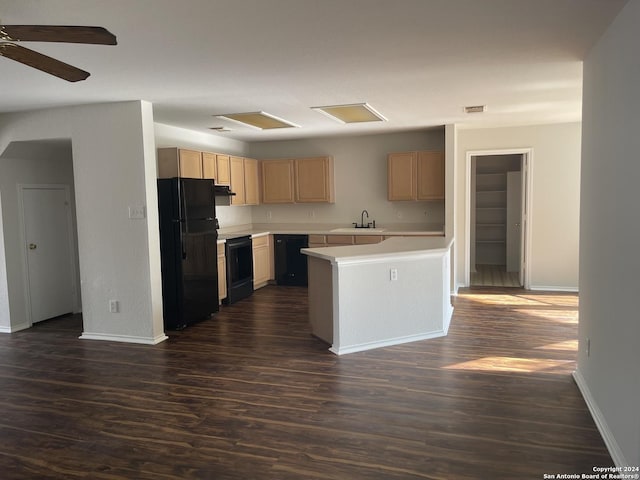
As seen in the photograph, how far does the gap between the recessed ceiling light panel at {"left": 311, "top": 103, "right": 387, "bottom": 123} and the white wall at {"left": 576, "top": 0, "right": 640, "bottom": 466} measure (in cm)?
232

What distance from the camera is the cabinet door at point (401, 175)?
23.1ft

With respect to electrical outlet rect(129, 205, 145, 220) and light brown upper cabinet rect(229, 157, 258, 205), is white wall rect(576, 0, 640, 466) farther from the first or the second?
light brown upper cabinet rect(229, 157, 258, 205)

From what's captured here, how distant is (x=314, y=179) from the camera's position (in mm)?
7605

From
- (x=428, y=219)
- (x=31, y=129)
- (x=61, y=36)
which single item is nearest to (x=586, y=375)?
(x=61, y=36)

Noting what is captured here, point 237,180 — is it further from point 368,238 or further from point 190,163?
point 368,238

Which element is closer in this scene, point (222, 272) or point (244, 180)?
point (222, 272)

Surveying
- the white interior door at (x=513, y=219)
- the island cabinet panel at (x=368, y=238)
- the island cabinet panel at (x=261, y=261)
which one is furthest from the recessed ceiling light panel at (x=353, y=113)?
the white interior door at (x=513, y=219)

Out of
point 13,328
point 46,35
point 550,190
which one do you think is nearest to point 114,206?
point 13,328

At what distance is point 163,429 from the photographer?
2.92 metres

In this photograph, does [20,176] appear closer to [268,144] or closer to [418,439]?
[268,144]

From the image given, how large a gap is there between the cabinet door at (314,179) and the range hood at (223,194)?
4.35ft

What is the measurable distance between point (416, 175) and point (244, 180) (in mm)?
2632

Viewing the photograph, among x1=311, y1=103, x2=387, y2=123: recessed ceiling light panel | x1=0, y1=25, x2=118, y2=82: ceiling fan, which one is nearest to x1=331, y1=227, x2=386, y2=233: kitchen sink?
x1=311, y1=103, x2=387, y2=123: recessed ceiling light panel

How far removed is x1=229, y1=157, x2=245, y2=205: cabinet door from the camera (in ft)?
22.9
